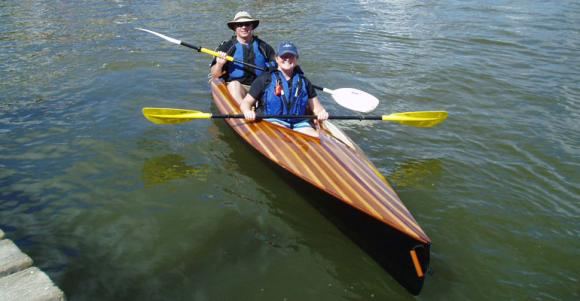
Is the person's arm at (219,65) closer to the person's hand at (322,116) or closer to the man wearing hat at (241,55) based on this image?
the man wearing hat at (241,55)

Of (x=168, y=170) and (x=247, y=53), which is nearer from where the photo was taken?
(x=168, y=170)

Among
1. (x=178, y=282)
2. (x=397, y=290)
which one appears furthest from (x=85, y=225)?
(x=397, y=290)

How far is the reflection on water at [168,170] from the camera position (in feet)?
16.3

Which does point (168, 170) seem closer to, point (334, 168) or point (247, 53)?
point (334, 168)

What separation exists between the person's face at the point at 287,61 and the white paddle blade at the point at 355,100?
133 cm

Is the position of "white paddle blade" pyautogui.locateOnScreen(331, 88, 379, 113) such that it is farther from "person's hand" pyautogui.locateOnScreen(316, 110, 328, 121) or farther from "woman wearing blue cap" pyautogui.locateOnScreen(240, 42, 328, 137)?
"person's hand" pyautogui.locateOnScreen(316, 110, 328, 121)

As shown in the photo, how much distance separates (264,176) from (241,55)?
223 cm

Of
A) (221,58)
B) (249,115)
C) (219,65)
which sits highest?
(221,58)

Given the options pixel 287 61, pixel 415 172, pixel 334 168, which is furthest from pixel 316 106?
pixel 415 172

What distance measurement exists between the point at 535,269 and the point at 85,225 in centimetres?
397

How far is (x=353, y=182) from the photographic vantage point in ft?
13.0

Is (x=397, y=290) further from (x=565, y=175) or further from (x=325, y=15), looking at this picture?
(x=325, y=15)

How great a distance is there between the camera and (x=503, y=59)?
9445 mm

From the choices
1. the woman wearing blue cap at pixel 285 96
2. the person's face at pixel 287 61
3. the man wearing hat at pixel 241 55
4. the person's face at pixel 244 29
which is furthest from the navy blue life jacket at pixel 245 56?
the person's face at pixel 287 61
